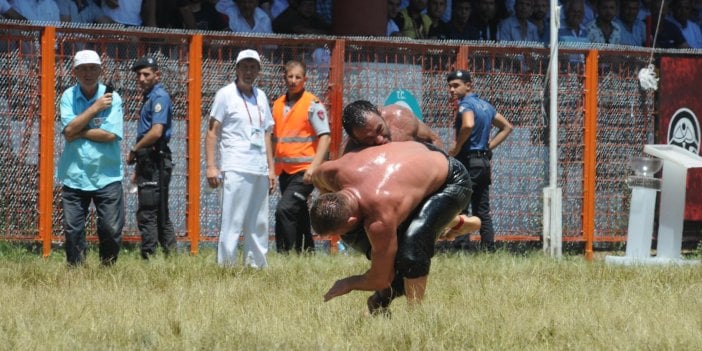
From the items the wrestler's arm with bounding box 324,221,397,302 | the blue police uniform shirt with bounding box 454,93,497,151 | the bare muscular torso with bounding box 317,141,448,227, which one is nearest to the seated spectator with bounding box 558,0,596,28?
the blue police uniform shirt with bounding box 454,93,497,151

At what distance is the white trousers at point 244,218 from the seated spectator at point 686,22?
829 cm

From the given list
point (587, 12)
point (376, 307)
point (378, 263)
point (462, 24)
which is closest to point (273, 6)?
point (462, 24)

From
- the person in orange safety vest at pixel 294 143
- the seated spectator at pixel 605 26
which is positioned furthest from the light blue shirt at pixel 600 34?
the person in orange safety vest at pixel 294 143

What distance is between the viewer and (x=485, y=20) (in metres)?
16.4

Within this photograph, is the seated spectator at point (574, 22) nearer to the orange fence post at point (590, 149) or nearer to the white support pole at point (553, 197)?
the orange fence post at point (590, 149)

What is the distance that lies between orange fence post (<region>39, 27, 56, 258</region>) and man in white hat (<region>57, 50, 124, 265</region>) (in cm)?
152

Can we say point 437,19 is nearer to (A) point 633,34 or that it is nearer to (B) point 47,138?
(A) point 633,34

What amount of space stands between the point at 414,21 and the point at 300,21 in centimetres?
149

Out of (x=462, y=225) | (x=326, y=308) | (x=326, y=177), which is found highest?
(x=326, y=177)

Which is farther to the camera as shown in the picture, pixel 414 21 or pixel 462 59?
pixel 414 21

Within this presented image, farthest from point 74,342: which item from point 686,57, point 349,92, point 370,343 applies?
point 686,57

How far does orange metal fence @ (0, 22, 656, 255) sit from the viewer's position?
1252 centimetres

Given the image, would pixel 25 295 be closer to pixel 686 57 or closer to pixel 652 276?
pixel 652 276

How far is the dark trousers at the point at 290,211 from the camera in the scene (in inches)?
492
